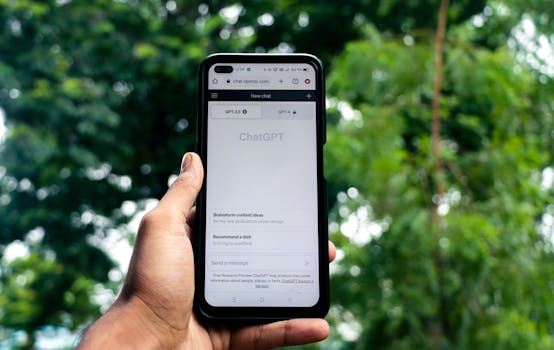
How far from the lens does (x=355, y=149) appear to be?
1515 millimetres

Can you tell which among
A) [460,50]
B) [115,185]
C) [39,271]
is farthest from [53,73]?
[460,50]

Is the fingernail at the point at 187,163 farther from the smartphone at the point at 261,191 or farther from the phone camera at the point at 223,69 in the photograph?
the phone camera at the point at 223,69

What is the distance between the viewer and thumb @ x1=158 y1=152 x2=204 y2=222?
0.86 metres

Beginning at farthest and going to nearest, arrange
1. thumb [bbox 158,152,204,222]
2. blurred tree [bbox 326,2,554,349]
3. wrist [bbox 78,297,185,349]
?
blurred tree [bbox 326,2,554,349] → thumb [bbox 158,152,204,222] → wrist [bbox 78,297,185,349]

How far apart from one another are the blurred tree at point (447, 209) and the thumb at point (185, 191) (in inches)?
26.4

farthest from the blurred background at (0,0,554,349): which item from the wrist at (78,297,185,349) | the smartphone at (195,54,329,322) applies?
the wrist at (78,297,185,349)

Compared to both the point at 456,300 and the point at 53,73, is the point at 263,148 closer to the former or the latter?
the point at 456,300

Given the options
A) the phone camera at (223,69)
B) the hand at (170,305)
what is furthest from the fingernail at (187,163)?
the phone camera at (223,69)

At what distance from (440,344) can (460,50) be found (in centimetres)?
Answer: 77

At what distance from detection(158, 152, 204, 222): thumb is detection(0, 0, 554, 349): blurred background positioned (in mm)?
676

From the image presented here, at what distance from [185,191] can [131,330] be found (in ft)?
0.67

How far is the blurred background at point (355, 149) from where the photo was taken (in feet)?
4.64

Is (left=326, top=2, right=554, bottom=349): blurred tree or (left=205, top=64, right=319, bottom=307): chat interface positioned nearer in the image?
(left=205, top=64, right=319, bottom=307): chat interface

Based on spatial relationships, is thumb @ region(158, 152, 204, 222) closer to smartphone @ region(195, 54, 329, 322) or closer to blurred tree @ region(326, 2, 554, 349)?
smartphone @ region(195, 54, 329, 322)
